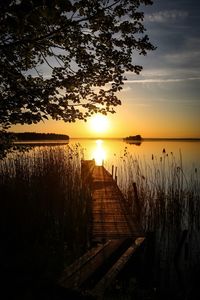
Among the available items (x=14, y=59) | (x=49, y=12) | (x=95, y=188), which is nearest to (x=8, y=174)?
(x=95, y=188)

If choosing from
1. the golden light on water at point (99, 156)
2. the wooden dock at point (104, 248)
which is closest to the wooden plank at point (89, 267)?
the wooden dock at point (104, 248)

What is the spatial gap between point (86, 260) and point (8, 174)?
5.45m

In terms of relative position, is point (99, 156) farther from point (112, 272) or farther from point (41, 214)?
point (112, 272)

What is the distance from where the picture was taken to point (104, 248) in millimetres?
5562

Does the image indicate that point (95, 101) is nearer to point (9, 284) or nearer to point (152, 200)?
point (9, 284)

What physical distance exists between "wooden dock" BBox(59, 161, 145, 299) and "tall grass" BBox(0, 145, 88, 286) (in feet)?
1.47

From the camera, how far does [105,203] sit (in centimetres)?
971

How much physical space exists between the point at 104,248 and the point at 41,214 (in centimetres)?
272

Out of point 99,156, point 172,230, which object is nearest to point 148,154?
point 99,156

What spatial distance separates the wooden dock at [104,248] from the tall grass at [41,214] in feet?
1.47

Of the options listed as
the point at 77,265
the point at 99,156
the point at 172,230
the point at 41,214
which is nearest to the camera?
the point at 77,265

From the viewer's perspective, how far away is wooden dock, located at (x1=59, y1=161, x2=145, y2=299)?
414 cm

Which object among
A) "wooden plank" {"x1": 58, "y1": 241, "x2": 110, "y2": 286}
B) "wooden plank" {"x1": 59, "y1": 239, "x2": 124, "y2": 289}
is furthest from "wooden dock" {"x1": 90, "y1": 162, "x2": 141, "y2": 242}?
"wooden plank" {"x1": 58, "y1": 241, "x2": 110, "y2": 286}

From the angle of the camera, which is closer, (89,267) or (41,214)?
(89,267)
